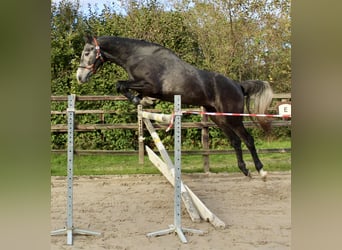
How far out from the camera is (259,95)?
9.95 feet

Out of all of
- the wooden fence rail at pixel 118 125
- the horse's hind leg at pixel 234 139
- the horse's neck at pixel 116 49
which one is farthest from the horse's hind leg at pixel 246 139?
the wooden fence rail at pixel 118 125

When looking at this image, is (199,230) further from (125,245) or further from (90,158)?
(90,158)

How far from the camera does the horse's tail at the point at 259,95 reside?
3.01 meters

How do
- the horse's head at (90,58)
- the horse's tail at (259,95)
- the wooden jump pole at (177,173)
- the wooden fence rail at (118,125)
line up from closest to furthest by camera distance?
the wooden jump pole at (177,173), the horse's head at (90,58), the horse's tail at (259,95), the wooden fence rail at (118,125)

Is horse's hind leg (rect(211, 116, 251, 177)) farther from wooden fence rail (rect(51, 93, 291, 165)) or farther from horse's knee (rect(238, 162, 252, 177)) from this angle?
wooden fence rail (rect(51, 93, 291, 165))

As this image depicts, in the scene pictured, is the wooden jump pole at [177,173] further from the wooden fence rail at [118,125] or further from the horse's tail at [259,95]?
the wooden fence rail at [118,125]

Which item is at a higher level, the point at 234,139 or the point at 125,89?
the point at 125,89

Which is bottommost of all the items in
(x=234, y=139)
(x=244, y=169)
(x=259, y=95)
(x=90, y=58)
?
(x=244, y=169)

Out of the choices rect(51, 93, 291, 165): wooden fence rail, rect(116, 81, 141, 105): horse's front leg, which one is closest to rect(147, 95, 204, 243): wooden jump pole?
rect(116, 81, 141, 105): horse's front leg

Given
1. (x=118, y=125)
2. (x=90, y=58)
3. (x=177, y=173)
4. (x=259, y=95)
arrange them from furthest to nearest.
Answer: (x=118, y=125) → (x=259, y=95) → (x=90, y=58) → (x=177, y=173)

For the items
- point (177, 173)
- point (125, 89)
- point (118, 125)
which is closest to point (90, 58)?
point (125, 89)

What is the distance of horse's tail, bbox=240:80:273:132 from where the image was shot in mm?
3014

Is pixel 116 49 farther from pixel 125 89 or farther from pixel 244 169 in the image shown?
pixel 244 169
